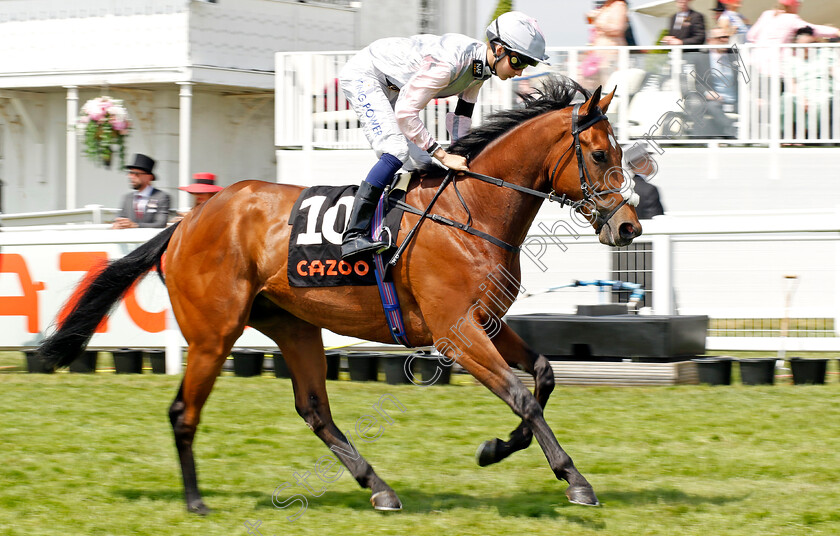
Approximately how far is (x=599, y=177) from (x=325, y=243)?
4.08ft

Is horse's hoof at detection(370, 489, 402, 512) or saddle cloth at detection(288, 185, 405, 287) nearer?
horse's hoof at detection(370, 489, 402, 512)

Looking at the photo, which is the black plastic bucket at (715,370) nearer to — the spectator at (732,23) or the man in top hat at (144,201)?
the man in top hat at (144,201)

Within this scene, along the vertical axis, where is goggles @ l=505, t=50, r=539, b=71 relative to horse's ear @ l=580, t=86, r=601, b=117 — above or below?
above

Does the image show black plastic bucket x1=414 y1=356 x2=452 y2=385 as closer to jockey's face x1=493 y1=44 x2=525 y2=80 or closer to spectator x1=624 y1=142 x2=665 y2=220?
spectator x1=624 y1=142 x2=665 y2=220

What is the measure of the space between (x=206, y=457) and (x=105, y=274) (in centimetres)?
110

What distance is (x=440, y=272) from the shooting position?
4.75 meters

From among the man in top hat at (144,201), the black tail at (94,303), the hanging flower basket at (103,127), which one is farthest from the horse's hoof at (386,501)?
the hanging flower basket at (103,127)

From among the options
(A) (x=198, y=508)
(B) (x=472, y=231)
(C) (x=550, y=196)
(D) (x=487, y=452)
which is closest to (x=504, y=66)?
(C) (x=550, y=196)

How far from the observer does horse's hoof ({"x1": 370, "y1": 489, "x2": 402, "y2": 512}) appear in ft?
15.7

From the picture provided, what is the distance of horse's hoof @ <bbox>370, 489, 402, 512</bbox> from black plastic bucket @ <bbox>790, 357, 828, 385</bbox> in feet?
12.5

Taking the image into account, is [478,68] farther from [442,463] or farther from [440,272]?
[442,463]

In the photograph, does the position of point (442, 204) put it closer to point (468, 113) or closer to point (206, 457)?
point (468, 113)

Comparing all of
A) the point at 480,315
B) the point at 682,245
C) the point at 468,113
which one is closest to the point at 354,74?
the point at 468,113

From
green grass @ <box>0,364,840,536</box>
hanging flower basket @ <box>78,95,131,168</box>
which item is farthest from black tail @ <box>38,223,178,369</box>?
hanging flower basket @ <box>78,95,131,168</box>
